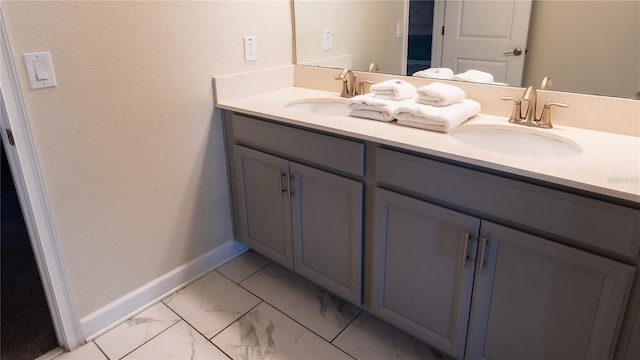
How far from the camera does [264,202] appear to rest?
200cm

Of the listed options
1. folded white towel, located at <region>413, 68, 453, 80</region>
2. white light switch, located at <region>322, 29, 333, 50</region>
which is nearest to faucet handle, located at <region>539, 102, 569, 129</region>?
folded white towel, located at <region>413, 68, 453, 80</region>

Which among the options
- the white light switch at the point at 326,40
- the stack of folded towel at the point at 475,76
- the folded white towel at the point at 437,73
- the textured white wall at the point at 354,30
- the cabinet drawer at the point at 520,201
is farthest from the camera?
the white light switch at the point at 326,40

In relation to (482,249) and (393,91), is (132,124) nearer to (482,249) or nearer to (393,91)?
(393,91)

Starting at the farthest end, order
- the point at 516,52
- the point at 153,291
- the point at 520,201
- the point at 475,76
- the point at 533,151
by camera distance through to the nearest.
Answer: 1. the point at 153,291
2. the point at 475,76
3. the point at 516,52
4. the point at 533,151
5. the point at 520,201

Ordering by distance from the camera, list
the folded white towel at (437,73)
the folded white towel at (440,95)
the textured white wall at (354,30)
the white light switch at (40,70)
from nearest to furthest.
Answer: the white light switch at (40,70) < the folded white towel at (440,95) < the folded white towel at (437,73) < the textured white wall at (354,30)

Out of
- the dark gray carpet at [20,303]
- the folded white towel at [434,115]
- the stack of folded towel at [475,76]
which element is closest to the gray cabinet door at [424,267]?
the folded white towel at [434,115]

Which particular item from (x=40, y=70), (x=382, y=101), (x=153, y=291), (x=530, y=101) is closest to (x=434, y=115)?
(x=382, y=101)

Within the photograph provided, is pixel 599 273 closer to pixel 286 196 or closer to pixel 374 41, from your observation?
pixel 286 196

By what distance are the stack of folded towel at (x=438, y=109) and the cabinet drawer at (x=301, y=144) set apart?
8.3 inches

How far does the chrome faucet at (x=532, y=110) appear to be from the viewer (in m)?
1.51

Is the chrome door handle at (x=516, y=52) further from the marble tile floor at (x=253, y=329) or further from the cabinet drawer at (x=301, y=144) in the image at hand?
the marble tile floor at (x=253, y=329)

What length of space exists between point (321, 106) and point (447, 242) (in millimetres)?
980

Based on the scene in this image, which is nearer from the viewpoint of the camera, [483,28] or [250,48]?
[483,28]

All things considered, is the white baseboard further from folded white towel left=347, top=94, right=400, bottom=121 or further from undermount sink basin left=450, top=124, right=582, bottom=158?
undermount sink basin left=450, top=124, right=582, bottom=158
